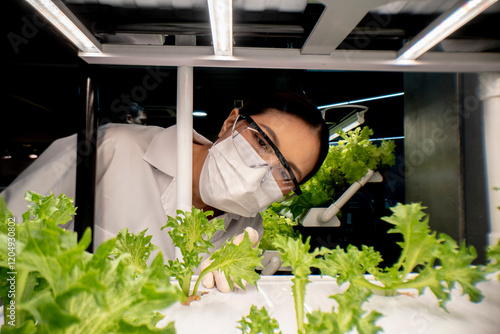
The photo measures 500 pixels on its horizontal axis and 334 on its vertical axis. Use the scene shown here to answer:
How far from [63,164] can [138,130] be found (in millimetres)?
482

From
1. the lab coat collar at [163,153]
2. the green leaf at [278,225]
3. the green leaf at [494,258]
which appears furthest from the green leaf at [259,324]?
the green leaf at [278,225]

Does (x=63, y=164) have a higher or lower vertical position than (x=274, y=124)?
lower

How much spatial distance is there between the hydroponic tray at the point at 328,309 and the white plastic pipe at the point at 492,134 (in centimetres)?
42

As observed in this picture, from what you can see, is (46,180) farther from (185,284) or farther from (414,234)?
(414,234)

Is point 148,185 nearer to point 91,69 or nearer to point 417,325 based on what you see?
point 91,69

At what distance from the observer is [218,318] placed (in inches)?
20.1

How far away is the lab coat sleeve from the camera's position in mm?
1363

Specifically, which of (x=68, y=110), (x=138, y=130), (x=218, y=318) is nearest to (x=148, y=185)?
(x=138, y=130)

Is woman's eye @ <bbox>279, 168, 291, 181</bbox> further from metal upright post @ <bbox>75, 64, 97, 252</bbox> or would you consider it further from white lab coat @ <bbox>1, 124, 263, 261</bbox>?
metal upright post @ <bbox>75, 64, 97, 252</bbox>

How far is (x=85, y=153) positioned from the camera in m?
1.07

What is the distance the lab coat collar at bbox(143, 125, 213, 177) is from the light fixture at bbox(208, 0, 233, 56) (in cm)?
81

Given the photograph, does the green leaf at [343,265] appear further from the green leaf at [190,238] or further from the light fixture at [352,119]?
the light fixture at [352,119]

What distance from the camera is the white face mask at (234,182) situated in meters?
1.28

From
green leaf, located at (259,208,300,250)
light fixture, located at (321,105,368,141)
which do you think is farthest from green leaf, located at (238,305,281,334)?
light fixture, located at (321,105,368,141)
